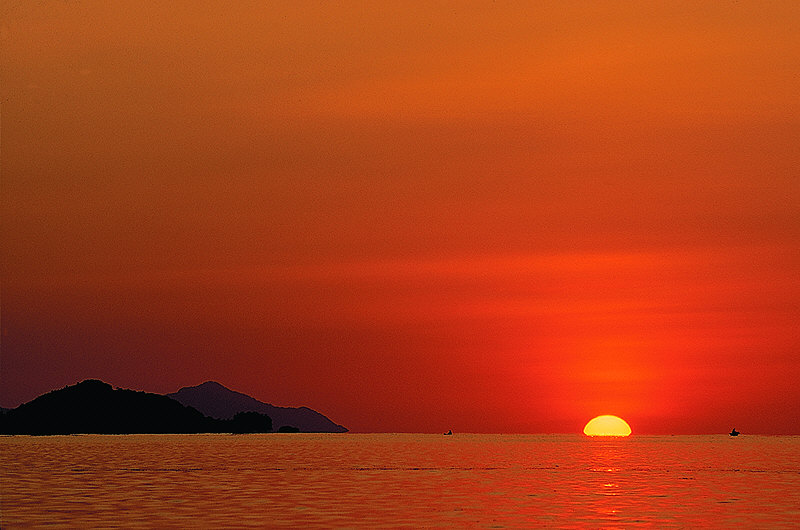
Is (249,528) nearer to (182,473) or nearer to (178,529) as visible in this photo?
(178,529)

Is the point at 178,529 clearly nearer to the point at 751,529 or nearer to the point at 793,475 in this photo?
the point at 751,529

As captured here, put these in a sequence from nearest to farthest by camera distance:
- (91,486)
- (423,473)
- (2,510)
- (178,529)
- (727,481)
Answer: (178,529)
(2,510)
(91,486)
(727,481)
(423,473)

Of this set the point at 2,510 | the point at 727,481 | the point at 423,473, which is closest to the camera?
the point at 2,510

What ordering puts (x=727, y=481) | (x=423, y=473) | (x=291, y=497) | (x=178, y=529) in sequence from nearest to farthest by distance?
(x=178, y=529) → (x=291, y=497) → (x=727, y=481) → (x=423, y=473)

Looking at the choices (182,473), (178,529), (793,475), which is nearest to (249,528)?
(178,529)

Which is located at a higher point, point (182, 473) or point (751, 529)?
point (182, 473)

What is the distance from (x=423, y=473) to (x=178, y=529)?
58260mm

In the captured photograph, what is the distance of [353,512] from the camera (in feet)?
206

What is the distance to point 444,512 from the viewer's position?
64.5m

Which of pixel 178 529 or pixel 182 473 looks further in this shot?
pixel 182 473

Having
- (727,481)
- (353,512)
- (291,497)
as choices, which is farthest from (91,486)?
(727,481)

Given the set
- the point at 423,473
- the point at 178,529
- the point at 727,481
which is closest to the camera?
the point at 178,529

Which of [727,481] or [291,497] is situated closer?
[291,497]

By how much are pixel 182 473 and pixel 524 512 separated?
153 feet
